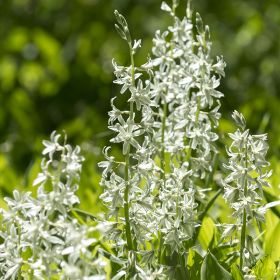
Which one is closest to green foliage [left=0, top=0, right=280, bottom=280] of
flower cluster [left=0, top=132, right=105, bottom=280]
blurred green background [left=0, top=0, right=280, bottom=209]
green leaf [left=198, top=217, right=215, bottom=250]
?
blurred green background [left=0, top=0, right=280, bottom=209]

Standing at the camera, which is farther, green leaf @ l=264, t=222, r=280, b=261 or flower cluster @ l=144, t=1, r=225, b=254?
green leaf @ l=264, t=222, r=280, b=261

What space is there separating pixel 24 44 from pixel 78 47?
0.50 m

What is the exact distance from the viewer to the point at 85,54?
698 centimetres

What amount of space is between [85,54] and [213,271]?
16.9 feet

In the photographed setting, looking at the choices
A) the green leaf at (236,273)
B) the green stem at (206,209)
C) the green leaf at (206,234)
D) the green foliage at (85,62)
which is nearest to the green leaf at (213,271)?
the green leaf at (236,273)

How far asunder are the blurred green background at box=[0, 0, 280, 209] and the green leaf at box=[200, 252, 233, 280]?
133 inches

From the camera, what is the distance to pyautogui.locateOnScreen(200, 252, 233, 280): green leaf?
6.58ft

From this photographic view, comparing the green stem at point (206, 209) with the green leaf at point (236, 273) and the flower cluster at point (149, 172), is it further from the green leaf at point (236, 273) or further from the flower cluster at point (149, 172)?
the green leaf at point (236, 273)

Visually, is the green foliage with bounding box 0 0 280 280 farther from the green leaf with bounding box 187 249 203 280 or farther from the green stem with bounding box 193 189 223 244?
the green leaf with bounding box 187 249 203 280

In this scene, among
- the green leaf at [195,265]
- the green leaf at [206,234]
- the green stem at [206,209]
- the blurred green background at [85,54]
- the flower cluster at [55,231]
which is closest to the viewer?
the flower cluster at [55,231]

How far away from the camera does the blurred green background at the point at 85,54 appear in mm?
6289

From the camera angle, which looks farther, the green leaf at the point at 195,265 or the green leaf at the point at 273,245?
the green leaf at the point at 273,245

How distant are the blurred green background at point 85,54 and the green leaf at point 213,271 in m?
3.37

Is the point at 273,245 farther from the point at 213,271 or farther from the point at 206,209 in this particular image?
the point at 213,271
